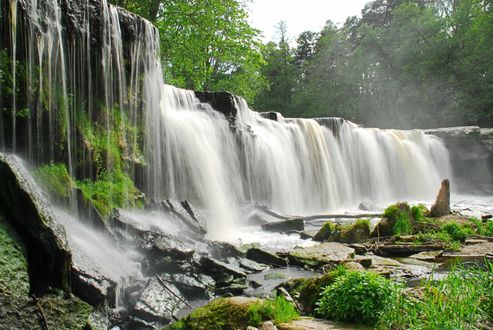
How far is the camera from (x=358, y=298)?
4.26m

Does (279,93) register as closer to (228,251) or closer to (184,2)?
(184,2)

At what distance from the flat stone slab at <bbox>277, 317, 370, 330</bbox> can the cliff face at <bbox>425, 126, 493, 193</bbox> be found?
26.7 metres

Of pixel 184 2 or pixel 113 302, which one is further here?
pixel 184 2

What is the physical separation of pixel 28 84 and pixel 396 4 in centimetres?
5107

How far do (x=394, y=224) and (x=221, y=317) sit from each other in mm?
7092

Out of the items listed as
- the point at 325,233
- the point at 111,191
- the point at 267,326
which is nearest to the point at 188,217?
the point at 111,191

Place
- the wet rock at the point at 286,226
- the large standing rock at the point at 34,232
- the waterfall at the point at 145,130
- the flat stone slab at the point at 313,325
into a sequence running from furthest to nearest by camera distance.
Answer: the wet rock at the point at 286,226, the waterfall at the point at 145,130, the large standing rock at the point at 34,232, the flat stone slab at the point at 313,325

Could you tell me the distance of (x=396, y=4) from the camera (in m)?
49.2

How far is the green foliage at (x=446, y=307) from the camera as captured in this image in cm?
376

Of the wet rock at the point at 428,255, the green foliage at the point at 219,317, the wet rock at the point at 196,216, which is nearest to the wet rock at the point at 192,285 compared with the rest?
the green foliage at the point at 219,317

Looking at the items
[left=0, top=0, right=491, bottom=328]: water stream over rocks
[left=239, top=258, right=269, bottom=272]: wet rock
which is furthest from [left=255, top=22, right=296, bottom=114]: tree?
[left=239, top=258, right=269, bottom=272]: wet rock

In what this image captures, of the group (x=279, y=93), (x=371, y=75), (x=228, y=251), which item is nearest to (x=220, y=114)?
(x=228, y=251)

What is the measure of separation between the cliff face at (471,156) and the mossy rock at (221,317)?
26844 mm

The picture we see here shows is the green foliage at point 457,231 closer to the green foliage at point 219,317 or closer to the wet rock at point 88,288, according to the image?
the green foliage at point 219,317
